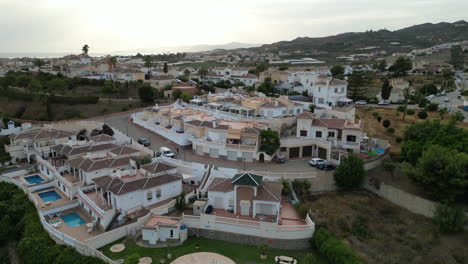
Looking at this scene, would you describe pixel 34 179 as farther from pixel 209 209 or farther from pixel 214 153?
pixel 209 209

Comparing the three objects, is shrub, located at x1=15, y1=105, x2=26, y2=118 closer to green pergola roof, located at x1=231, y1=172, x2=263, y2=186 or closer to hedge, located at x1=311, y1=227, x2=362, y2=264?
green pergola roof, located at x1=231, y1=172, x2=263, y2=186

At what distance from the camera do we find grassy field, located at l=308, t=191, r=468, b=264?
20953mm

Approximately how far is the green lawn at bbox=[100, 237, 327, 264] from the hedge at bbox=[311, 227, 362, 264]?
32.1 inches

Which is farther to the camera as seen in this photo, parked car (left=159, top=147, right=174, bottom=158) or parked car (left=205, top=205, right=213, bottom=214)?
parked car (left=159, top=147, right=174, bottom=158)

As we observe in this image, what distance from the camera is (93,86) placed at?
68562 millimetres

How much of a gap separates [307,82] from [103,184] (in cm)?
4547

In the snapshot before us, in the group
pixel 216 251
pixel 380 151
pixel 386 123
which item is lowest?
pixel 216 251

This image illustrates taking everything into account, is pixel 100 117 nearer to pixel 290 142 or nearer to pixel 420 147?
pixel 290 142

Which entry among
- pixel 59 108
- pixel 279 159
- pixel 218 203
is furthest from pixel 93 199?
pixel 59 108

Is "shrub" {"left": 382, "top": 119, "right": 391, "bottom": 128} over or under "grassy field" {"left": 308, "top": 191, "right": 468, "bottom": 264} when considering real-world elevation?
over

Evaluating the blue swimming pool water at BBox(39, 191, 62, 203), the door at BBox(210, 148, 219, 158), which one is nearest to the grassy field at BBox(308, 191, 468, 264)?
the door at BBox(210, 148, 219, 158)

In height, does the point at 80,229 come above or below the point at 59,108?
below

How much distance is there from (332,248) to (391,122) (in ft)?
93.1

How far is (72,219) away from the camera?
2617 centimetres
